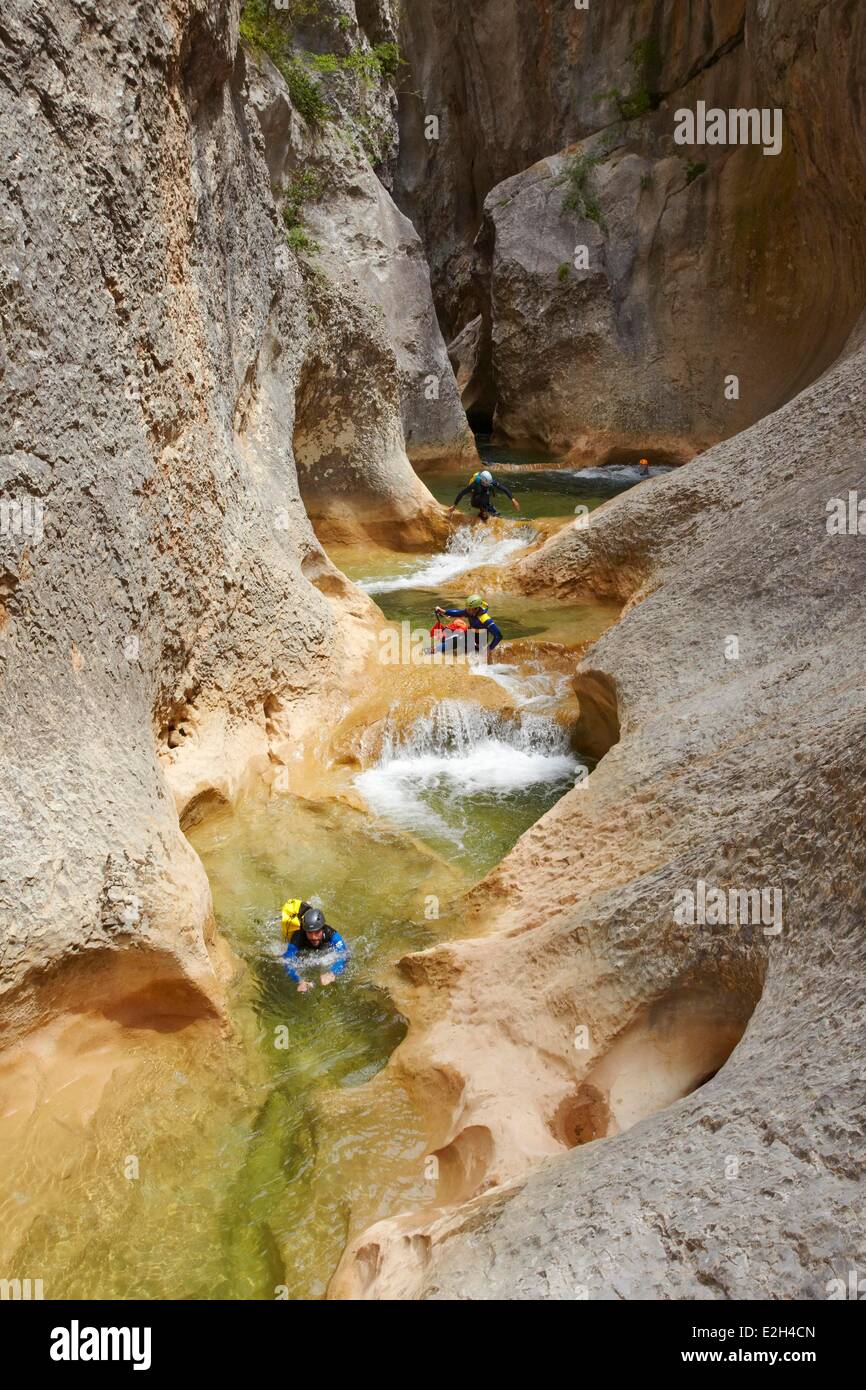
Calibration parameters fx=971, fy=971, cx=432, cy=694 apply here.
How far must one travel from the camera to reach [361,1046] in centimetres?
553

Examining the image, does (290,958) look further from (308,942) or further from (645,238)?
(645,238)

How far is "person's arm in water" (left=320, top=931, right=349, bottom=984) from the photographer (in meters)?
6.04

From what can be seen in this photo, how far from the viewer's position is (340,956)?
6.16 meters

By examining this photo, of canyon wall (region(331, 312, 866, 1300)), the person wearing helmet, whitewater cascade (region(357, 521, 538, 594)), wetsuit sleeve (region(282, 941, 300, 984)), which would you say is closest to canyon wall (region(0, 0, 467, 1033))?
wetsuit sleeve (region(282, 941, 300, 984))

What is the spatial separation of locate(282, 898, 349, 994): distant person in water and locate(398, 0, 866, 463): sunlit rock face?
48.1 feet

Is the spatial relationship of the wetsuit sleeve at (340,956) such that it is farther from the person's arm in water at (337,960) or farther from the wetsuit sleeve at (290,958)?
the wetsuit sleeve at (290,958)

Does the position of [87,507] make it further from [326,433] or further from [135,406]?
[326,433]

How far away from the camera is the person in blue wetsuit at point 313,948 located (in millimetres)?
6031

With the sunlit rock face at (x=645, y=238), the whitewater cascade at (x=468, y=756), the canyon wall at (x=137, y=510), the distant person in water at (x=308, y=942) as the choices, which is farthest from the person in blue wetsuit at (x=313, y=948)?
the sunlit rock face at (x=645, y=238)

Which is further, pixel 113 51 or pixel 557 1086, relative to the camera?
pixel 113 51

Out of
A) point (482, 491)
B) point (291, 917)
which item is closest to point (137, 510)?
point (291, 917)

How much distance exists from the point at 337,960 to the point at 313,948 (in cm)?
18
